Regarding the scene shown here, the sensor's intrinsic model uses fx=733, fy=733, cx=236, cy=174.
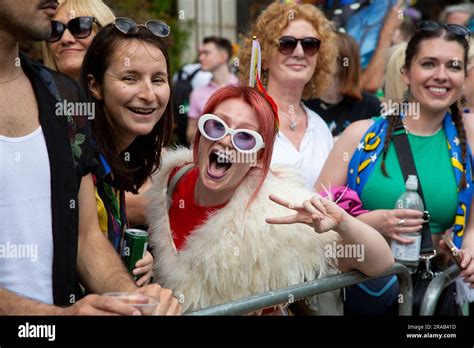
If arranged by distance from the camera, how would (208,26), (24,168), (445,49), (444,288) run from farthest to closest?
(208,26) → (445,49) → (444,288) → (24,168)

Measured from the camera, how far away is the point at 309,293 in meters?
2.77

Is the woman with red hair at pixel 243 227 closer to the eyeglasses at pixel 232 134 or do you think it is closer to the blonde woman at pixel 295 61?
the eyeglasses at pixel 232 134

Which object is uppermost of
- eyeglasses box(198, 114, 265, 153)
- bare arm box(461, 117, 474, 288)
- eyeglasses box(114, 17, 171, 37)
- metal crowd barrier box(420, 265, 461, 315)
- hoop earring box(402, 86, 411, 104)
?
eyeglasses box(114, 17, 171, 37)

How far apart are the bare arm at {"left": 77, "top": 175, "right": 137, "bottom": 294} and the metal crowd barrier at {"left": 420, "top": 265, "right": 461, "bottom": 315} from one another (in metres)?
1.55

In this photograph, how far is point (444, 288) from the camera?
139 inches

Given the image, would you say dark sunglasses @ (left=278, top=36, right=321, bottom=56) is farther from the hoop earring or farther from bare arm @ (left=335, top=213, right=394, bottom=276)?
bare arm @ (left=335, top=213, right=394, bottom=276)

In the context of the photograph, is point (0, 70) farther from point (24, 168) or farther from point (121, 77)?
point (121, 77)

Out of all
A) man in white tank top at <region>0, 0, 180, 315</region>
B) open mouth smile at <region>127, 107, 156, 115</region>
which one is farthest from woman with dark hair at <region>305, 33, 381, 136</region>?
man in white tank top at <region>0, 0, 180, 315</region>

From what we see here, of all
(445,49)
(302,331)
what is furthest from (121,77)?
(445,49)

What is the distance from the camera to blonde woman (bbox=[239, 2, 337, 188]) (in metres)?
4.15

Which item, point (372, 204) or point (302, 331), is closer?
point (302, 331)

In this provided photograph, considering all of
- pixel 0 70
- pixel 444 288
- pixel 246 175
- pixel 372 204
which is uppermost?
pixel 0 70

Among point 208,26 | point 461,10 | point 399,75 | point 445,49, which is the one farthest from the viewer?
point 208,26

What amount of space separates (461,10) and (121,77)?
6006 mm
